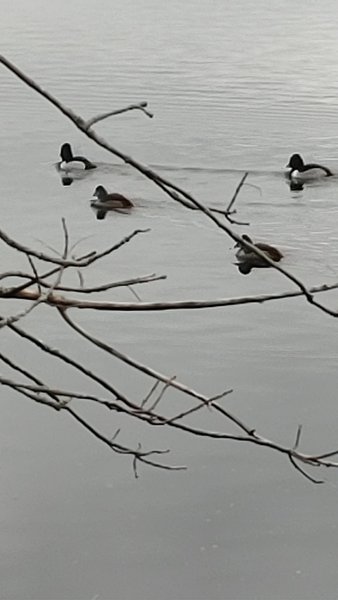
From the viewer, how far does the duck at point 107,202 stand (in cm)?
1038

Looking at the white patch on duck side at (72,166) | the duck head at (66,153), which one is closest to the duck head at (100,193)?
the duck head at (66,153)

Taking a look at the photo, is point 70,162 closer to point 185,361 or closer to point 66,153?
point 66,153

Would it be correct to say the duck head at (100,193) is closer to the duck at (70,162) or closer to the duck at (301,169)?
the duck at (70,162)

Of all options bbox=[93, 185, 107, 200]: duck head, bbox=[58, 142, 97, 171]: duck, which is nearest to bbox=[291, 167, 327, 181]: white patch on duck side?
bbox=[93, 185, 107, 200]: duck head

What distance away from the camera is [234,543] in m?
5.84

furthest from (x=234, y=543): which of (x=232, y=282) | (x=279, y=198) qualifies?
(x=279, y=198)

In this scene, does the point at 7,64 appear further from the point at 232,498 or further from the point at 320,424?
the point at 320,424

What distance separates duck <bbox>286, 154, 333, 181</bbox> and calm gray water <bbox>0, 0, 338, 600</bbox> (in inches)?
4.9

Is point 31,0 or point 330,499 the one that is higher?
point 330,499

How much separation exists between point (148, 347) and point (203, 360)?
0.37m

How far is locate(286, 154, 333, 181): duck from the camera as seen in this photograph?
1132 cm

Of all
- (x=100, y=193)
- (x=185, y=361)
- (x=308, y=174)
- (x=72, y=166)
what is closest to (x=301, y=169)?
(x=308, y=174)

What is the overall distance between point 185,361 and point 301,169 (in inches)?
163

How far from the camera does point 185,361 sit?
7602mm
